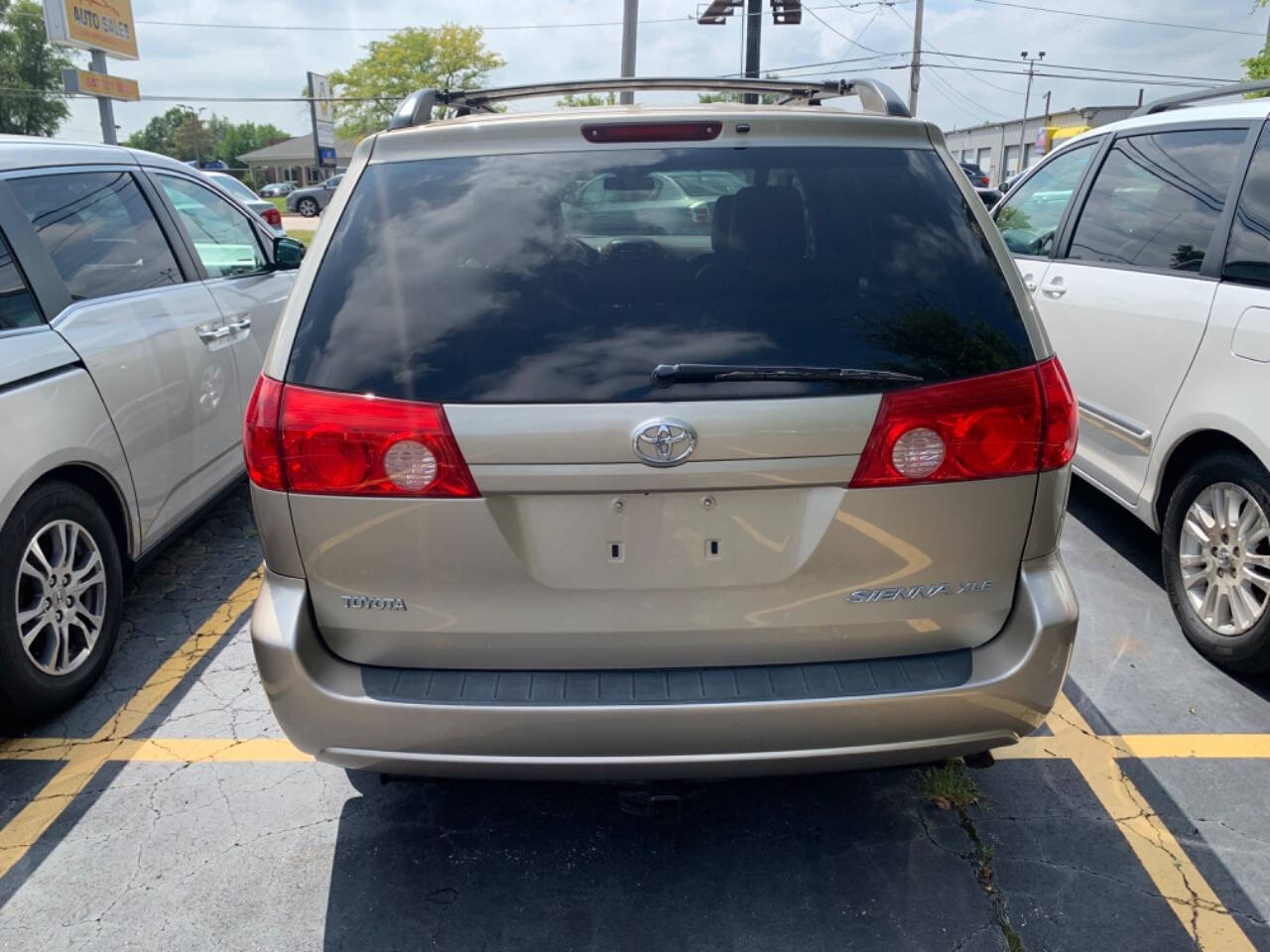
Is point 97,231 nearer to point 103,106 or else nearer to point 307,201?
point 103,106

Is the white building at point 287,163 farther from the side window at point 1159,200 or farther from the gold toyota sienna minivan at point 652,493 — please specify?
the gold toyota sienna minivan at point 652,493

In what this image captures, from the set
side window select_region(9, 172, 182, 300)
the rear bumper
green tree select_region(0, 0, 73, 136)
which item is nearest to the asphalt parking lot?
the rear bumper

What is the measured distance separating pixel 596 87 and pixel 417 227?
3.79 ft

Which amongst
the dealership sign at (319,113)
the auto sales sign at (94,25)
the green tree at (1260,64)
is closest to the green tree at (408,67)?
the dealership sign at (319,113)

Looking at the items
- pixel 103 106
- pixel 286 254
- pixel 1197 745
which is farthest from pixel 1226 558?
pixel 103 106

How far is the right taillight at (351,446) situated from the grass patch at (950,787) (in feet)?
Result: 5.56

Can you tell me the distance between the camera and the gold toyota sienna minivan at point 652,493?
78.0 inches

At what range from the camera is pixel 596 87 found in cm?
305

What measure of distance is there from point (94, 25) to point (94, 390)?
1142 inches

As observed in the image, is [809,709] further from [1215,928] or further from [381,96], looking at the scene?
[381,96]

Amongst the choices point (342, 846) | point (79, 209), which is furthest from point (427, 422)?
point (79, 209)

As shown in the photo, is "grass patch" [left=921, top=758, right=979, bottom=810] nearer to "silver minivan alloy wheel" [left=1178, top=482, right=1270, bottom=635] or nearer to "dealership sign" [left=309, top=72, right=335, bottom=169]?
"silver minivan alloy wheel" [left=1178, top=482, right=1270, bottom=635]

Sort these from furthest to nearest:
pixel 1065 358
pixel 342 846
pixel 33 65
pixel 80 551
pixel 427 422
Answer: pixel 33 65, pixel 1065 358, pixel 80 551, pixel 342 846, pixel 427 422

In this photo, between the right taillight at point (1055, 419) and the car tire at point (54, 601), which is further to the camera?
the car tire at point (54, 601)
